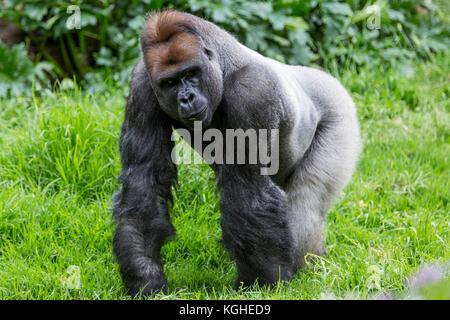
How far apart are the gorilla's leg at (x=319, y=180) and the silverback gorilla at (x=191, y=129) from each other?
0.29m

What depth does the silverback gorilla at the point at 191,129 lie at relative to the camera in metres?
2.96

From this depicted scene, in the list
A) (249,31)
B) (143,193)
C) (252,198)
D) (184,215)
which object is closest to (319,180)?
(252,198)

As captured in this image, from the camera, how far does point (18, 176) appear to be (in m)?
4.14

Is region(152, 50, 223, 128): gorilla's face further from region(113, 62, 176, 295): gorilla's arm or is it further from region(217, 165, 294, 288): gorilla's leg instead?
region(217, 165, 294, 288): gorilla's leg

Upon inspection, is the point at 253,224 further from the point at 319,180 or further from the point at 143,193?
the point at 319,180

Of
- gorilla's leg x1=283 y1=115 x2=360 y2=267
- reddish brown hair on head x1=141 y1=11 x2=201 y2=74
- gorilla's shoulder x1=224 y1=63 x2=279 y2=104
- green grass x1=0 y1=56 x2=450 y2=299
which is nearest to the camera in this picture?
reddish brown hair on head x1=141 y1=11 x2=201 y2=74

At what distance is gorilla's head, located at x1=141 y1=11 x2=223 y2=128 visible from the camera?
2.92 m

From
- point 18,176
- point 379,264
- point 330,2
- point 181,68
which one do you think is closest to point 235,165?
point 181,68

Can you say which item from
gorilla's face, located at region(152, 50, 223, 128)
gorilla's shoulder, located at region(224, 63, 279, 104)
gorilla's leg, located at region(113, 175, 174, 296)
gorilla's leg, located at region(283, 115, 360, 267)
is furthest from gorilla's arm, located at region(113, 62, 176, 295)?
gorilla's leg, located at region(283, 115, 360, 267)

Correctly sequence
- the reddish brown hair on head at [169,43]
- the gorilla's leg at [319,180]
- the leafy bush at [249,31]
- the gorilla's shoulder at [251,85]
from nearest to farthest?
the reddish brown hair on head at [169,43], the gorilla's shoulder at [251,85], the gorilla's leg at [319,180], the leafy bush at [249,31]

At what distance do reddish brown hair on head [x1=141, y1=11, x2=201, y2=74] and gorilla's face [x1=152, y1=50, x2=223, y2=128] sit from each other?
0.03 meters

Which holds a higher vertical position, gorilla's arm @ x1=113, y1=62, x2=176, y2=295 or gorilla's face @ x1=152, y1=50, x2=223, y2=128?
gorilla's face @ x1=152, y1=50, x2=223, y2=128

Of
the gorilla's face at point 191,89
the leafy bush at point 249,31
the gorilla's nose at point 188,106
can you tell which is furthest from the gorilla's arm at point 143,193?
the leafy bush at point 249,31

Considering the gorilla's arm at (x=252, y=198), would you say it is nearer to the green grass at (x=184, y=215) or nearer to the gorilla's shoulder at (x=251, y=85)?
the gorilla's shoulder at (x=251, y=85)
